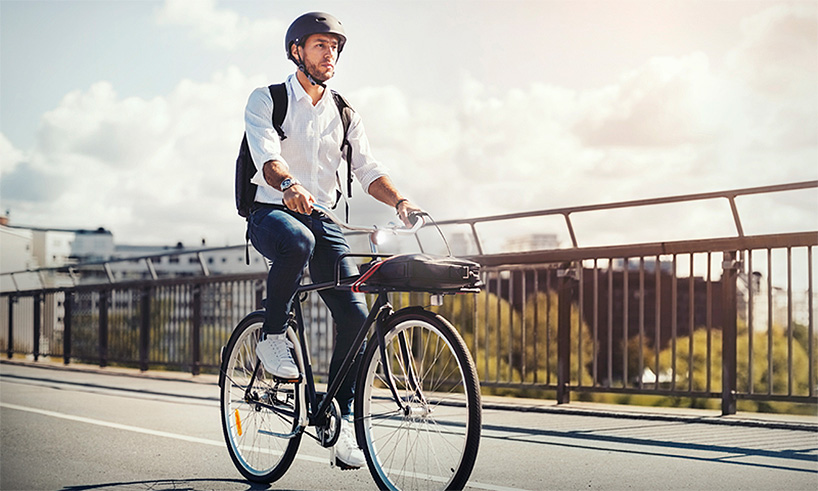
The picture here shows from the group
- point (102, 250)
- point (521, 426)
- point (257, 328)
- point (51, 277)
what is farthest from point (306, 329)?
point (102, 250)

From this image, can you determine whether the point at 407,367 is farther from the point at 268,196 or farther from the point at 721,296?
the point at 721,296

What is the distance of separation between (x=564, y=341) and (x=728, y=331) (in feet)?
5.08

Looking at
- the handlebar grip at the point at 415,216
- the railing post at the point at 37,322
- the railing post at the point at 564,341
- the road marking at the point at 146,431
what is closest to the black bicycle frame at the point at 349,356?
the handlebar grip at the point at 415,216

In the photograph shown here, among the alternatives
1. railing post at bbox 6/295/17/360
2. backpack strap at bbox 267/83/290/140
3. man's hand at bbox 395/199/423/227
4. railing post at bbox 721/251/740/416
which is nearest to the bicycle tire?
man's hand at bbox 395/199/423/227

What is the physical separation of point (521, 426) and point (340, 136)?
10.1 feet

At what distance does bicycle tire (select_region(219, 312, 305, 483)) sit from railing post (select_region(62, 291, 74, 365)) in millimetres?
11986

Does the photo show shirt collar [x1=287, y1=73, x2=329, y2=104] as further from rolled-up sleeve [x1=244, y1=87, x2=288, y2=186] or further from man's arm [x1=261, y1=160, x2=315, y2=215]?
man's arm [x1=261, y1=160, x2=315, y2=215]

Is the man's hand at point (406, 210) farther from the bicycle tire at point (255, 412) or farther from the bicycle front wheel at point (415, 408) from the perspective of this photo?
the bicycle tire at point (255, 412)

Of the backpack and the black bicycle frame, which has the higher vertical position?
the backpack

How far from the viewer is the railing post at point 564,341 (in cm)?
841

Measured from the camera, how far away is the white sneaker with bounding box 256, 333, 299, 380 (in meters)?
4.55

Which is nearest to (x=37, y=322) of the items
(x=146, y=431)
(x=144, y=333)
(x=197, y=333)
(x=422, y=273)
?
(x=144, y=333)

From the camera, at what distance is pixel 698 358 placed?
6284 centimetres

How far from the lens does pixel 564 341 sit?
Answer: 848 centimetres
